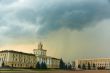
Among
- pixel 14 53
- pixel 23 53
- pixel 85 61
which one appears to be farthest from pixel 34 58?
pixel 85 61

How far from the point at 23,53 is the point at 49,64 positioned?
28.1 meters

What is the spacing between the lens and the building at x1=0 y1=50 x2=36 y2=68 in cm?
12206

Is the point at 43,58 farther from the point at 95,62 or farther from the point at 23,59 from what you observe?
the point at 95,62

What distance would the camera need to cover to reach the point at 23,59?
447ft

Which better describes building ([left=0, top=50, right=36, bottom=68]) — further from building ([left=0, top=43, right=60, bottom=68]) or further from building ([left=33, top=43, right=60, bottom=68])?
building ([left=33, top=43, right=60, bottom=68])

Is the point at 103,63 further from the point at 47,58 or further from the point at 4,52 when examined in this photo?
the point at 4,52

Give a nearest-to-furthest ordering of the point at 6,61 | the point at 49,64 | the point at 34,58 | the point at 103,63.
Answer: the point at 6,61, the point at 34,58, the point at 49,64, the point at 103,63

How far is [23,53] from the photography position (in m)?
138

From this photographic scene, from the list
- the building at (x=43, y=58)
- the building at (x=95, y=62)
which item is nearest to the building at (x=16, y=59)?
the building at (x=43, y=58)

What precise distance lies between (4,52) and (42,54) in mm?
41486

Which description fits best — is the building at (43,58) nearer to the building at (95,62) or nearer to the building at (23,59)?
the building at (23,59)

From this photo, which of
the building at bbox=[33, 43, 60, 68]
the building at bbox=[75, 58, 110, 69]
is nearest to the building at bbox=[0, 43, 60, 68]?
the building at bbox=[33, 43, 60, 68]

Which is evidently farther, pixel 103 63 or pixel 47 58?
pixel 103 63

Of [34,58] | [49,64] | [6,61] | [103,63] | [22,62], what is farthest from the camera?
[103,63]
